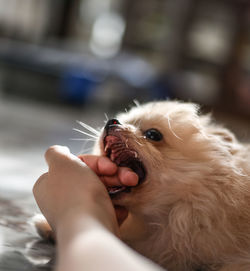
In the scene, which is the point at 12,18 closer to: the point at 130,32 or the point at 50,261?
the point at 130,32

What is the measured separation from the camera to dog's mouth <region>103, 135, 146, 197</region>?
123 cm

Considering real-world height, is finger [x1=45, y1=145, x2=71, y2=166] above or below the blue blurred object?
above

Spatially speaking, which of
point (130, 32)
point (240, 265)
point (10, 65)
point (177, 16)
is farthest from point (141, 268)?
point (130, 32)

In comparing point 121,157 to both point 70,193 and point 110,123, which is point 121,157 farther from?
point 70,193

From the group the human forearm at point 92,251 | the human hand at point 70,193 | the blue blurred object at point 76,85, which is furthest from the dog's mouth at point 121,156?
the blue blurred object at point 76,85

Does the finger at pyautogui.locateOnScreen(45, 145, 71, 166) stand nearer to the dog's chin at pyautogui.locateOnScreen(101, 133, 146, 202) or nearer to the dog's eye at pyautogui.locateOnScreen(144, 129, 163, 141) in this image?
the dog's chin at pyautogui.locateOnScreen(101, 133, 146, 202)

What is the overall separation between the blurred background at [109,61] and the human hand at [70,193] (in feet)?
5.29

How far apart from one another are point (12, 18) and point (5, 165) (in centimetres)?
776

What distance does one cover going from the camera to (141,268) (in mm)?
697

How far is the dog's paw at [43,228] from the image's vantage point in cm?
126

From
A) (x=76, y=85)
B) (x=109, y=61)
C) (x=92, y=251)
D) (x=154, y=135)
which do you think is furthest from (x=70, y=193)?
(x=109, y=61)

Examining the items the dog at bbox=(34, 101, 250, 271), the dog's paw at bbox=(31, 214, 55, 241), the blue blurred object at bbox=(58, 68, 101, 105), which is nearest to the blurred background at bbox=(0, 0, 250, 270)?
the blue blurred object at bbox=(58, 68, 101, 105)

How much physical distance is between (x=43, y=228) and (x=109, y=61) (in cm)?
550

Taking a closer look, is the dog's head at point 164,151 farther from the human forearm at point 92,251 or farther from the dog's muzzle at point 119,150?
the human forearm at point 92,251
